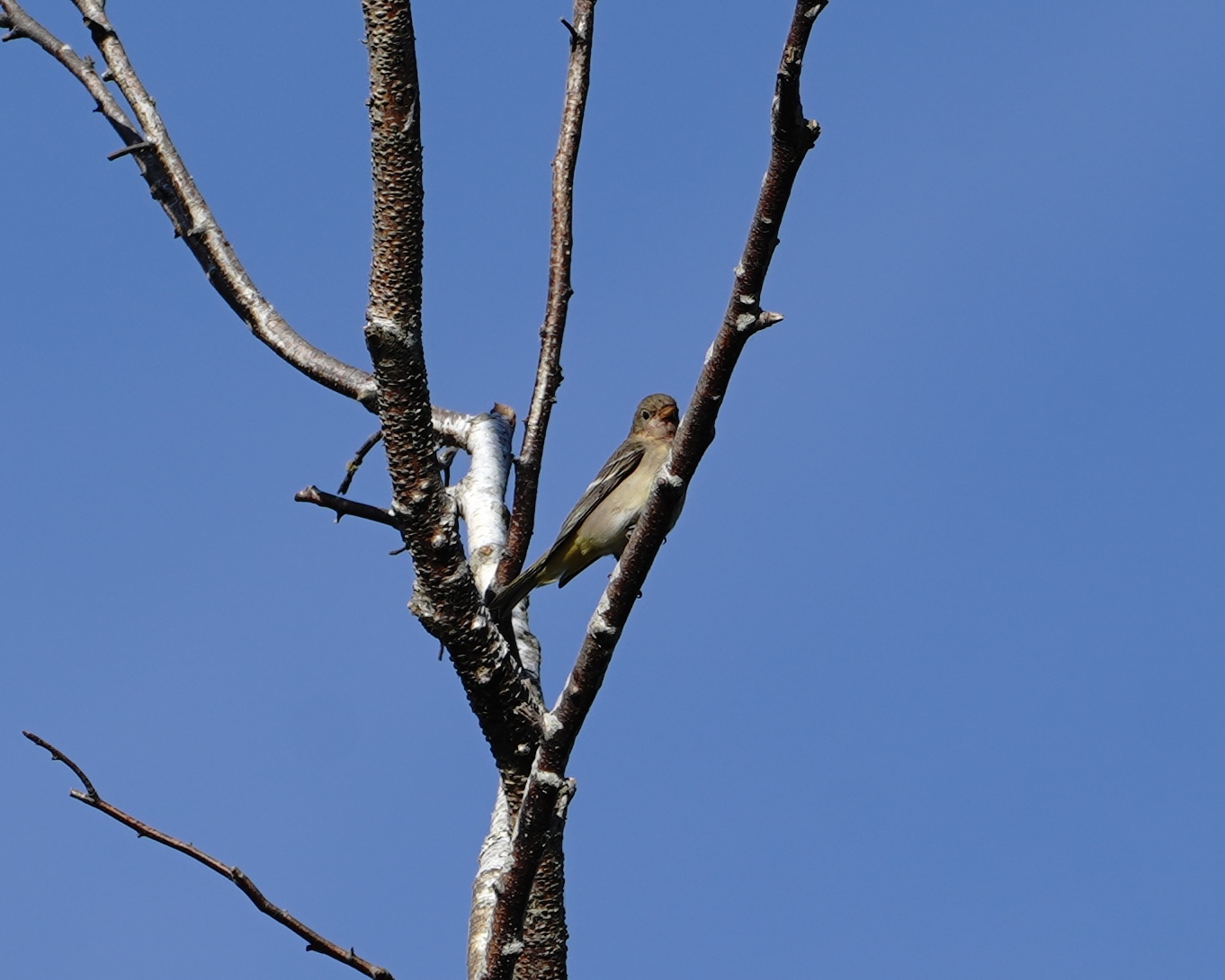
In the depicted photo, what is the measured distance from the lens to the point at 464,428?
6543mm

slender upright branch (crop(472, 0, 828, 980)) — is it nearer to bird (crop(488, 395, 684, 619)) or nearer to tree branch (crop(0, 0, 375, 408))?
tree branch (crop(0, 0, 375, 408))

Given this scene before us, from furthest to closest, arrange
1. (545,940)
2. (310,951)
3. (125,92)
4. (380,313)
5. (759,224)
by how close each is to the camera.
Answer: (125,92)
(545,940)
(380,313)
(310,951)
(759,224)

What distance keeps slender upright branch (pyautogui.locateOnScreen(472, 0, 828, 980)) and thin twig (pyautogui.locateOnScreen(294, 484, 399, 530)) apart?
2.92 ft

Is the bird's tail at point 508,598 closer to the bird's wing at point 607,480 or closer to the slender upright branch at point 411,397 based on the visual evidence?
the slender upright branch at point 411,397

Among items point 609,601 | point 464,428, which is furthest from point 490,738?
point 464,428

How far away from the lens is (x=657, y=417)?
10.2 m

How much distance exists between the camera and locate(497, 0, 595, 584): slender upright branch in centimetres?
543

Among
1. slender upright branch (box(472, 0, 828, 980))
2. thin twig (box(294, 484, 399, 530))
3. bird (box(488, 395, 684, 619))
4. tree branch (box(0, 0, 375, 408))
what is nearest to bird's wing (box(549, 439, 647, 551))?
bird (box(488, 395, 684, 619))

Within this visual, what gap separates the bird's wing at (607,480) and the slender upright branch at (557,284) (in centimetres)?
267

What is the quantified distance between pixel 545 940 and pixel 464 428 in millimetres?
2822

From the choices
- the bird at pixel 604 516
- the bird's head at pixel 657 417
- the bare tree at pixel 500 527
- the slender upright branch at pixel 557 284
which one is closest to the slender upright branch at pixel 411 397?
the bare tree at pixel 500 527

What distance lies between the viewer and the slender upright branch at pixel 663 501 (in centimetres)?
292

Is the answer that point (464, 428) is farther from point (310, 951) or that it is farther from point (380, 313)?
point (310, 951)

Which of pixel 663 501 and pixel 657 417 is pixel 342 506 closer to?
pixel 663 501
